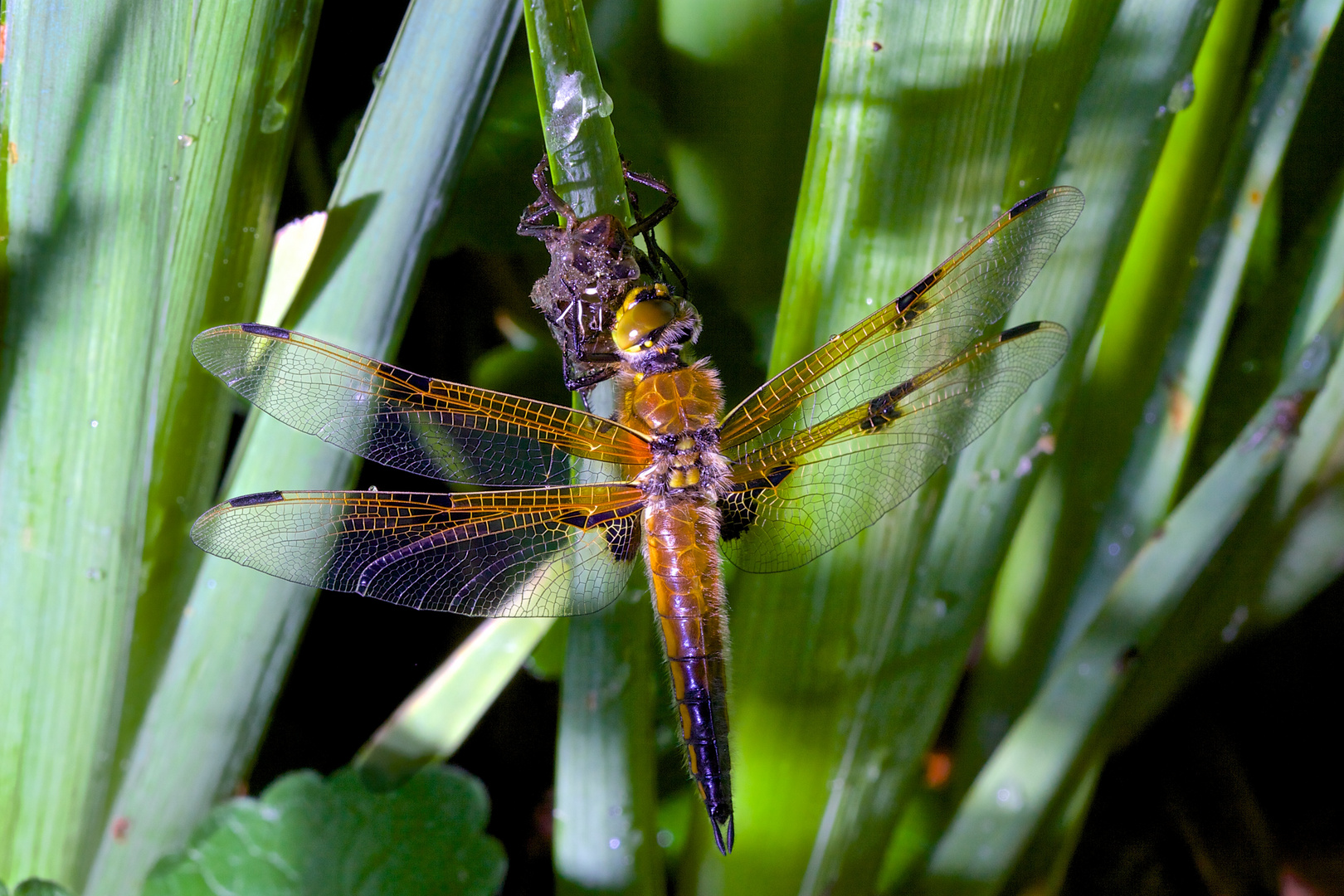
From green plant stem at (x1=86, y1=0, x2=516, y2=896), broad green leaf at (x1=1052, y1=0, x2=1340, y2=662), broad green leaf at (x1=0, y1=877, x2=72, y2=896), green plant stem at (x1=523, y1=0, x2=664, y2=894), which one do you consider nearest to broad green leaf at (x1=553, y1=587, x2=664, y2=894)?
green plant stem at (x1=523, y1=0, x2=664, y2=894)

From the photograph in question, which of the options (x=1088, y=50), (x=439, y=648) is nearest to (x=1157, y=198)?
(x=1088, y=50)

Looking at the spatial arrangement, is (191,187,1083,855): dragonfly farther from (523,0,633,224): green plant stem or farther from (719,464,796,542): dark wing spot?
(523,0,633,224): green plant stem

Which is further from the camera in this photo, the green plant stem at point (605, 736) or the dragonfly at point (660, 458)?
the dragonfly at point (660, 458)

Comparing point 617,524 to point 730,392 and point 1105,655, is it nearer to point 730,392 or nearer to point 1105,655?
point 730,392

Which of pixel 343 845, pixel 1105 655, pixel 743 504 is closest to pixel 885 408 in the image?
pixel 743 504

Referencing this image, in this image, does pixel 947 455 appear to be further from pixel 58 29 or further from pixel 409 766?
pixel 58 29

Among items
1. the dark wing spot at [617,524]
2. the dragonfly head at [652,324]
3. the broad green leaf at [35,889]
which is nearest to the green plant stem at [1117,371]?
the dragonfly head at [652,324]

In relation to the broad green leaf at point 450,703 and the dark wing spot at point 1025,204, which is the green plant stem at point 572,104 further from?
the broad green leaf at point 450,703
